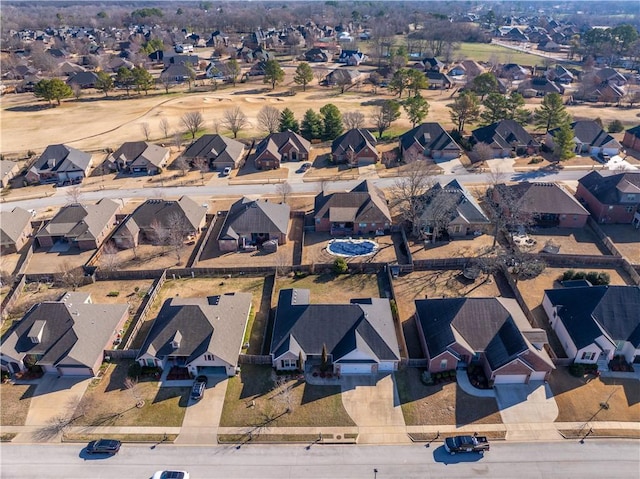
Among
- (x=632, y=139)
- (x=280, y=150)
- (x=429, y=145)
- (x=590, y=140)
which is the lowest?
(x=632, y=139)

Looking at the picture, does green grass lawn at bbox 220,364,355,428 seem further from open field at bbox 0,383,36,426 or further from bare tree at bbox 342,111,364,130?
bare tree at bbox 342,111,364,130

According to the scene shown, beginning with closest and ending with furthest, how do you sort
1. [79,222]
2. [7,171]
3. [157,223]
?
1. [157,223]
2. [79,222]
3. [7,171]

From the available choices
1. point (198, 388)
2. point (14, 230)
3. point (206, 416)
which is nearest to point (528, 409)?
point (206, 416)

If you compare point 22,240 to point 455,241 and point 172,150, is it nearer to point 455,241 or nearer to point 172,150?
point 172,150

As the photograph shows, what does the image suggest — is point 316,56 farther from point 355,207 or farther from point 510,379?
point 510,379

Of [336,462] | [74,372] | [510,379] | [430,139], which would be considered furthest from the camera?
[430,139]
